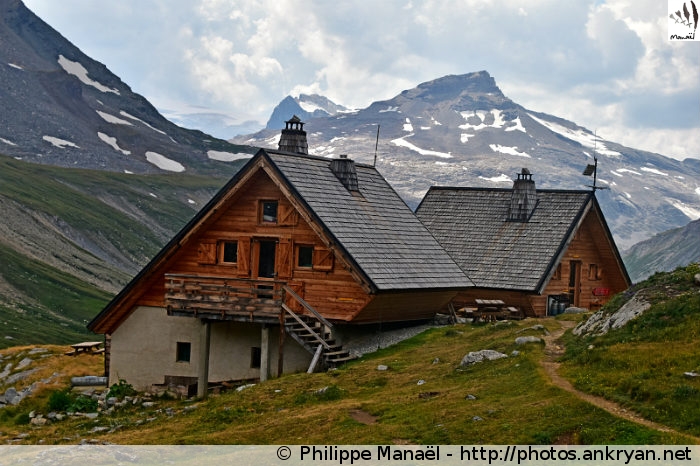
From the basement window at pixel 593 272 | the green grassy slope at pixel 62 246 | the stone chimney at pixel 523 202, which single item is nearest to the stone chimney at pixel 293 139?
the stone chimney at pixel 523 202

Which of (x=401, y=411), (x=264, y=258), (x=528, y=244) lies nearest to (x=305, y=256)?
(x=264, y=258)

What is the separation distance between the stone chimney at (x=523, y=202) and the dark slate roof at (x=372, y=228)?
29.9 ft

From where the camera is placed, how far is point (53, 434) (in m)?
30.8

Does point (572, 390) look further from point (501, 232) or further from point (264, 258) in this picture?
point (501, 232)

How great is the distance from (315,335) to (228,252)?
7346 mm

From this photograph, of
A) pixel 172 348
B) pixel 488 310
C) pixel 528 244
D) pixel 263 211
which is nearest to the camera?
pixel 263 211

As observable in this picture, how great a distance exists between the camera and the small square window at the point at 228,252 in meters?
41.6

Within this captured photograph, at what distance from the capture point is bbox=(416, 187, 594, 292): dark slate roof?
1903 inches

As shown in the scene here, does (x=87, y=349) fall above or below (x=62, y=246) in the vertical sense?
below

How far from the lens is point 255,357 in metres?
39.9

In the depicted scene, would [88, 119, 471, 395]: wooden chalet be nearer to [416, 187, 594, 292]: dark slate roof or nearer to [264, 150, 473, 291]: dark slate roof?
[264, 150, 473, 291]: dark slate roof

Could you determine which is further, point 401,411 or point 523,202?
point 523,202

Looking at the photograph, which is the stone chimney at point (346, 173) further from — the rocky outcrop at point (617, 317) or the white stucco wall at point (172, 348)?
the rocky outcrop at point (617, 317)

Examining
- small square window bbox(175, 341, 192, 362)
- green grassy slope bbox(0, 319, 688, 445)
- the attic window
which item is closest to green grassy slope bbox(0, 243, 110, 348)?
small square window bbox(175, 341, 192, 362)
